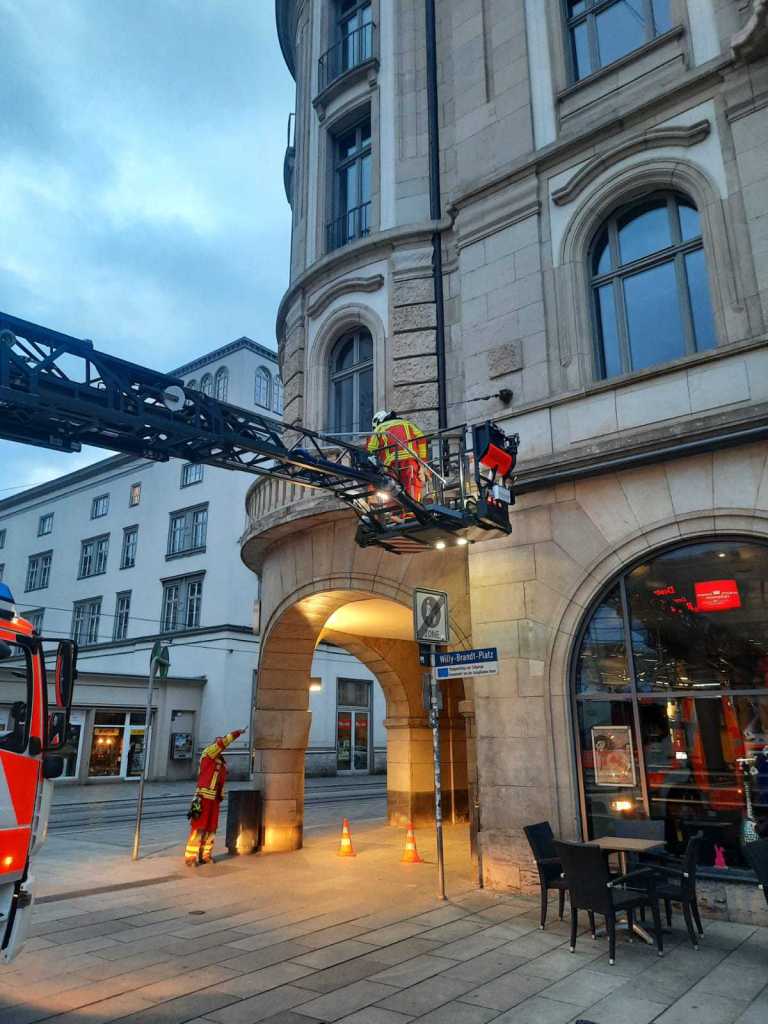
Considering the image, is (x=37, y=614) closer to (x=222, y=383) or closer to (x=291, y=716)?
(x=222, y=383)

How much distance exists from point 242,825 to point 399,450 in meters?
7.10

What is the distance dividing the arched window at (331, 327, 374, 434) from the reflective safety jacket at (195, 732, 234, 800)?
18.5 feet

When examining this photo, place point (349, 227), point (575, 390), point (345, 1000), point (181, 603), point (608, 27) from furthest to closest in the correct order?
point (181, 603)
point (349, 227)
point (608, 27)
point (575, 390)
point (345, 1000)

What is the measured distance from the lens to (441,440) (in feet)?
35.7

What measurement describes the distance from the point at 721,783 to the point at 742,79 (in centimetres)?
848

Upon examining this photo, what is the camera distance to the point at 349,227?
15203 millimetres

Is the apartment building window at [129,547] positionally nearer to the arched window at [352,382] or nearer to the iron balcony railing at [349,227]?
the iron balcony railing at [349,227]

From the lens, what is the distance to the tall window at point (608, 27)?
11016 mm

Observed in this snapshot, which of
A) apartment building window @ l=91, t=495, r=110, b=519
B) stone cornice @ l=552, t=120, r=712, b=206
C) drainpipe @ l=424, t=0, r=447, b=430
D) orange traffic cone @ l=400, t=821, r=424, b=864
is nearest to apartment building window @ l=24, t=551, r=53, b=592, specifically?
apartment building window @ l=91, t=495, r=110, b=519

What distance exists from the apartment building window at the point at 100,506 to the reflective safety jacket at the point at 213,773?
30.2 m

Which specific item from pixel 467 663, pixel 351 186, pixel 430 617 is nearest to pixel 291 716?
pixel 430 617

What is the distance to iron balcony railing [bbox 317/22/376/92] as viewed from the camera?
15781 millimetres

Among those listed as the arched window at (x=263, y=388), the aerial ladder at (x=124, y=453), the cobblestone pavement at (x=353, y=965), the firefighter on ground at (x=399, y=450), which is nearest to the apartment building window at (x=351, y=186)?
the aerial ladder at (x=124, y=453)

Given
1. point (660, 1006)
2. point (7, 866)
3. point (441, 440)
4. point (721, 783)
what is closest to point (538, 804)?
point (721, 783)
